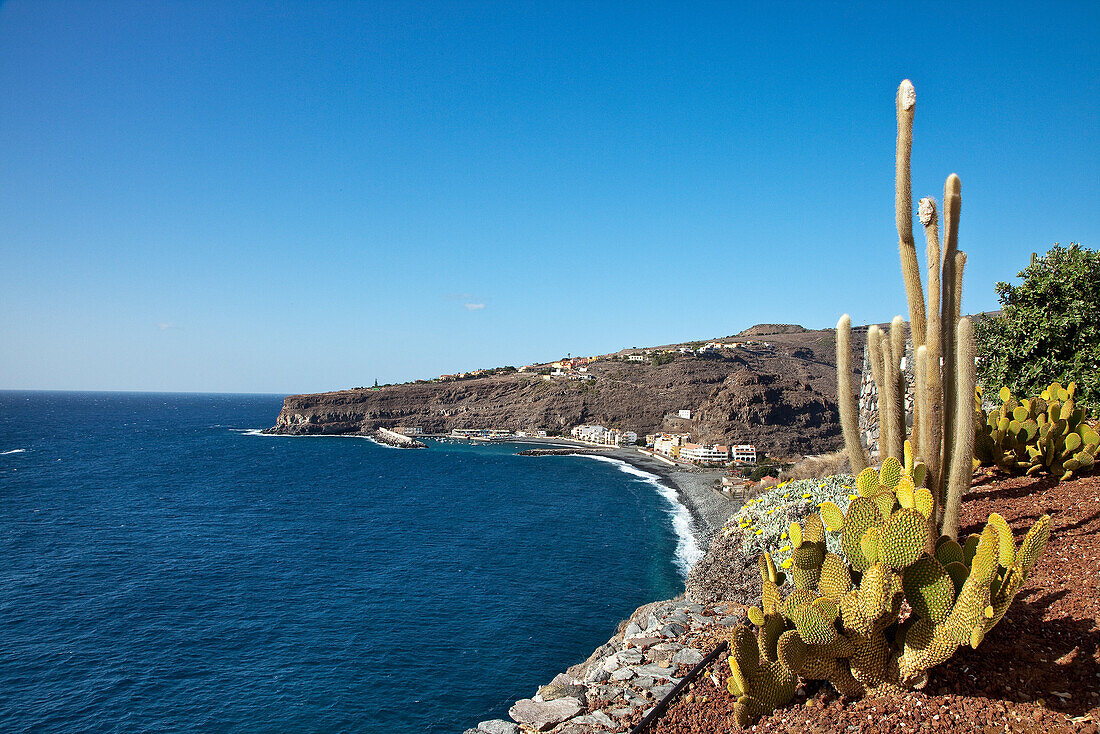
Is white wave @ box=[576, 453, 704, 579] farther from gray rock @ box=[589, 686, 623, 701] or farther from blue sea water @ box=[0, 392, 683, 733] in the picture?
gray rock @ box=[589, 686, 623, 701]

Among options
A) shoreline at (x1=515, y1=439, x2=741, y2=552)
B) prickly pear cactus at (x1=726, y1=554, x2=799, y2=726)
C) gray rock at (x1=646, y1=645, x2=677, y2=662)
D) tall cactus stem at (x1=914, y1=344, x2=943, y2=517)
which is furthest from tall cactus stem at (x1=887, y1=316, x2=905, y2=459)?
shoreline at (x1=515, y1=439, x2=741, y2=552)

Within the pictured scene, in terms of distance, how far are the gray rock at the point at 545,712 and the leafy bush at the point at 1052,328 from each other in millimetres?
10776

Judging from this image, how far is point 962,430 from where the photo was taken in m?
6.41

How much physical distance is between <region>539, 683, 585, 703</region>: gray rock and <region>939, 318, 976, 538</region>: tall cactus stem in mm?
5910

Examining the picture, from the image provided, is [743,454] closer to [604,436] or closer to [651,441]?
[651,441]

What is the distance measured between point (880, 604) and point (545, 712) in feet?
20.9

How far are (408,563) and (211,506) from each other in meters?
19.1

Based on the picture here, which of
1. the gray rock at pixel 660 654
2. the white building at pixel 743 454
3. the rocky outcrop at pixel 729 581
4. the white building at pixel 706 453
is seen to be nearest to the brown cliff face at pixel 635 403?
the white building at pixel 743 454

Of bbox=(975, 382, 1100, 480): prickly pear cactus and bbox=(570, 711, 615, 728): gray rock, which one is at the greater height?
bbox=(975, 382, 1100, 480): prickly pear cactus

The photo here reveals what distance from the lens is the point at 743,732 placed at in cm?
546

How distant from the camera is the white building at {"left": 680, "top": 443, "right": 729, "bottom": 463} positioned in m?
58.7

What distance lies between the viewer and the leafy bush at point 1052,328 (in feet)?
38.7

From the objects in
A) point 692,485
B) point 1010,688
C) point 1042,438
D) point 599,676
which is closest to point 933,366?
point 1010,688

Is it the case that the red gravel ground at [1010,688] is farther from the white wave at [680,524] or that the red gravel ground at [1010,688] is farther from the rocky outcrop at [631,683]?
the white wave at [680,524]
